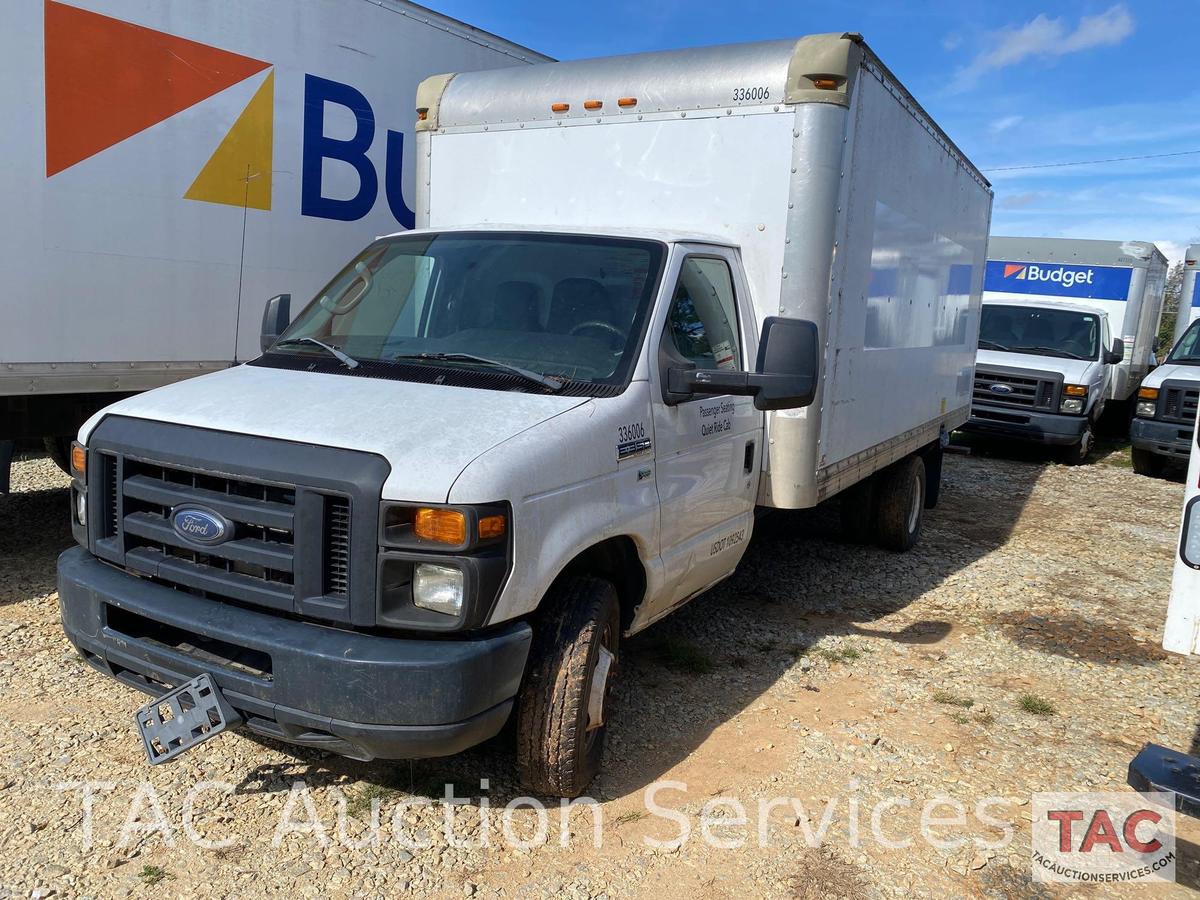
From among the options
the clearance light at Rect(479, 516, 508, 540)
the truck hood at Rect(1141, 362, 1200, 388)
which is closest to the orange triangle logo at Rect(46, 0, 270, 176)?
the clearance light at Rect(479, 516, 508, 540)

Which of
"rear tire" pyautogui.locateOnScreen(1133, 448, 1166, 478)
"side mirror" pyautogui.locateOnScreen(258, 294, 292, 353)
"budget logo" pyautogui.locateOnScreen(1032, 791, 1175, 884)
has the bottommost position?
"budget logo" pyautogui.locateOnScreen(1032, 791, 1175, 884)

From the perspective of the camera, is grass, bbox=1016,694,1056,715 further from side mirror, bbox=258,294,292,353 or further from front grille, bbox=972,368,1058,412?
front grille, bbox=972,368,1058,412

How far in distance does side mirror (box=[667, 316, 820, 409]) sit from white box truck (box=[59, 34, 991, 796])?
0.01 metres

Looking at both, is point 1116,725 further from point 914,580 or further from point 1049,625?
point 914,580

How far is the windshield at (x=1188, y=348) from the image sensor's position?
42.0ft

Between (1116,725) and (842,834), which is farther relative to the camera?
(1116,725)

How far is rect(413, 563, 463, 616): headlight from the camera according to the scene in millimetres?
3043

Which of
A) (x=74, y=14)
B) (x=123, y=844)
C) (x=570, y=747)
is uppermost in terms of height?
(x=74, y=14)

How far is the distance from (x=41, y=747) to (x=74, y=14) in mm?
3754

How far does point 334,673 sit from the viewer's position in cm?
299

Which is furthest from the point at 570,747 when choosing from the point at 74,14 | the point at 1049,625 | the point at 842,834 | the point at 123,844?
the point at 74,14

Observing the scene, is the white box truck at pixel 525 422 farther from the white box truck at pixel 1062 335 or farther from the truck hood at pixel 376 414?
→ the white box truck at pixel 1062 335

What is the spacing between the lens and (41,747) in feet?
12.8

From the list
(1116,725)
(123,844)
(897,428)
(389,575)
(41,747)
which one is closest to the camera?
(389,575)
